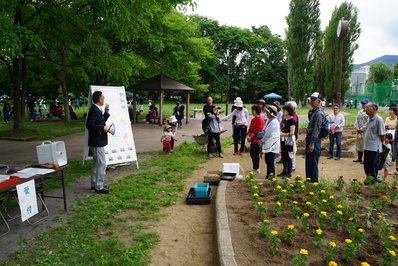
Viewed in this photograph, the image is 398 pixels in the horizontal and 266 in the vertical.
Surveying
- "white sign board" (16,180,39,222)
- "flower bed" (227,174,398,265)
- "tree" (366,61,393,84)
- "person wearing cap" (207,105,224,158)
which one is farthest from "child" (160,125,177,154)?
"tree" (366,61,393,84)

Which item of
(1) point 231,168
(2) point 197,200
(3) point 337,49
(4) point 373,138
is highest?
(3) point 337,49

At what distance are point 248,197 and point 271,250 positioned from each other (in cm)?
197

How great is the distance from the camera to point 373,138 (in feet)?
19.7

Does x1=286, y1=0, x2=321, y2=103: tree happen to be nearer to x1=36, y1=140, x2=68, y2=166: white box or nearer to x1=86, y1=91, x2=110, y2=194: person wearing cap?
x1=86, y1=91, x2=110, y2=194: person wearing cap

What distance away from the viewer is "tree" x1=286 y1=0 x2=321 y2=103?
128 feet

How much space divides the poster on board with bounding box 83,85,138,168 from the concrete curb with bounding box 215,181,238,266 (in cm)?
345

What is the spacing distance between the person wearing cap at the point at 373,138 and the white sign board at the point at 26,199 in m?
6.12

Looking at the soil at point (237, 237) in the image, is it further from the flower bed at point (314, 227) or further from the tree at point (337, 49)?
the tree at point (337, 49)

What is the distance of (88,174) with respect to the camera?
7391 mm

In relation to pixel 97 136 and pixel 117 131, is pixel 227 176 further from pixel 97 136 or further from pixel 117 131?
pixel 117 131

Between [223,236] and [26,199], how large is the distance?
2.74 m

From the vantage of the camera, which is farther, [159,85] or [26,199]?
[159,85]

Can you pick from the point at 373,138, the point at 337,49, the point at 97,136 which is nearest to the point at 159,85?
the point at 97,136

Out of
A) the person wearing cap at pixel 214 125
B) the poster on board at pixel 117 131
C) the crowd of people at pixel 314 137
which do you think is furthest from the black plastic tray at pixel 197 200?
the person wearing cap at pixel 214 125
